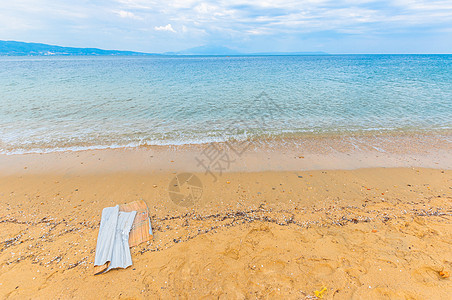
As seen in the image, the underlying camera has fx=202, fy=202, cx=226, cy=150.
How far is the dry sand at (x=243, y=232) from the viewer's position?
387cm

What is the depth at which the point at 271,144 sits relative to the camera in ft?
35.1

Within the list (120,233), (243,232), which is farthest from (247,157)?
(120,233)

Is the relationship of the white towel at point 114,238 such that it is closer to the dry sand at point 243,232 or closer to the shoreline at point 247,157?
the dry sand at point 243,232

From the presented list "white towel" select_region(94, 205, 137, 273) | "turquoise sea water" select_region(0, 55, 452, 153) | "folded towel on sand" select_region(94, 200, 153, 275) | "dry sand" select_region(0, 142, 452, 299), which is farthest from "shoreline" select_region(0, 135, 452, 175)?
"white towel" select_region(94, 205, 137, 273)

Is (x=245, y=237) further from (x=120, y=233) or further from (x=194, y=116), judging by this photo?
(x=194, y=116)

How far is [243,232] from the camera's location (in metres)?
5.13

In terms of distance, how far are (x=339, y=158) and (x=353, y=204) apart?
3.48m

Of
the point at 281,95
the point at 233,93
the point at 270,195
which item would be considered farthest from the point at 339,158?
the point at 233,93

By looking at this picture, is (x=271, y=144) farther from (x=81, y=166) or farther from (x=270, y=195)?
(x=81, y=166)

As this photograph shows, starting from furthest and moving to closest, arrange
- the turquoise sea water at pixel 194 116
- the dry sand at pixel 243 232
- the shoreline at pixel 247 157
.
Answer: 1. the turquoise sea water at pixel 194 116
2. the shoreline at pixel 247 157
3. the dry sand at pixel 243 232

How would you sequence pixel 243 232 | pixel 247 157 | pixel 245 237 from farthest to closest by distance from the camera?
pixel 247 157
pixel 243 232
pixel 245 237

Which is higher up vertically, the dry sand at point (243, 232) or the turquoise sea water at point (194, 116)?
the turquoise sea water at point (194, 116)

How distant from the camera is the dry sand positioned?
3.87 metres

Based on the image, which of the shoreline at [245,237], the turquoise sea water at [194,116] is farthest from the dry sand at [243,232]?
the turquoise sea water at [194,116]
